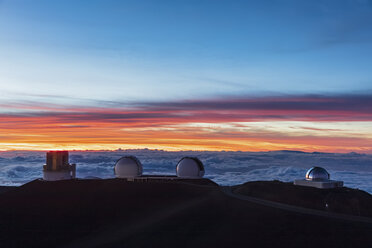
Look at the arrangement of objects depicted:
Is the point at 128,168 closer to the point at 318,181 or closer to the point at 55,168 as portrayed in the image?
the point at 55,168

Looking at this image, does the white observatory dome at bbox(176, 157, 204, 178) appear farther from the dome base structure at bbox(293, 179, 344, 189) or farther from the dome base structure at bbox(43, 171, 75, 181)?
the dome base structure at bbox(43, 171, 75, 181)

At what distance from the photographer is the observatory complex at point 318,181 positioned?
4428 centimetres

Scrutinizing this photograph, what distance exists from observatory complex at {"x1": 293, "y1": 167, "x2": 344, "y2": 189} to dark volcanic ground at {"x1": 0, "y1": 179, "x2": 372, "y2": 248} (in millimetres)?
2644

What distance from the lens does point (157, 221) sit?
30688mm

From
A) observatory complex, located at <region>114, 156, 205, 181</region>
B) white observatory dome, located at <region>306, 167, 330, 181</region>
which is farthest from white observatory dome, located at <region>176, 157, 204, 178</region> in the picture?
white observatory dome, located at <region>306, 167, 330, 181</region>

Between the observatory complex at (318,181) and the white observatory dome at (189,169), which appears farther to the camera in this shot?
the white observatory dome at (189,169)

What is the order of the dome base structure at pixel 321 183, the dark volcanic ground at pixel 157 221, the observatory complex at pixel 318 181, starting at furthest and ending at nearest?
the observatory complex at pixel 318 181
the dome base structure at pixel 321 183
the dark volcanic ground at pixel 157 221

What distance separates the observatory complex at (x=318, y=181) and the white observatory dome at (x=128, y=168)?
23.4m

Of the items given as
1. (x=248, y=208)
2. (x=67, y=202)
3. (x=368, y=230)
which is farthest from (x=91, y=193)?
(x=368, y=230)

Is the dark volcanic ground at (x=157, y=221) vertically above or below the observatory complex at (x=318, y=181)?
below

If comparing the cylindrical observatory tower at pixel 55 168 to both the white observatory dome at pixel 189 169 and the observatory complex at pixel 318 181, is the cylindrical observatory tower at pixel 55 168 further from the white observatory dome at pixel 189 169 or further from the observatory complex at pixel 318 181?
the observatory complex at pixel 318 181

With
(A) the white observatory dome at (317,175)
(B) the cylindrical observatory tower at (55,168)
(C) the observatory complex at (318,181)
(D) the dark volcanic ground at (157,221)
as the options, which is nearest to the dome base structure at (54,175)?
(B) the cylindrical observatory tower at (55,168)

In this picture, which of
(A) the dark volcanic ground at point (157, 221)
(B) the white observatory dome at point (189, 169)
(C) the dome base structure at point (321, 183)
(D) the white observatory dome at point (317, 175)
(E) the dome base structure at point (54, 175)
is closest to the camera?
(A) the dark volcanic ground at point (157, 221)

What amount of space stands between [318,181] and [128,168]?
2708 centimetres
